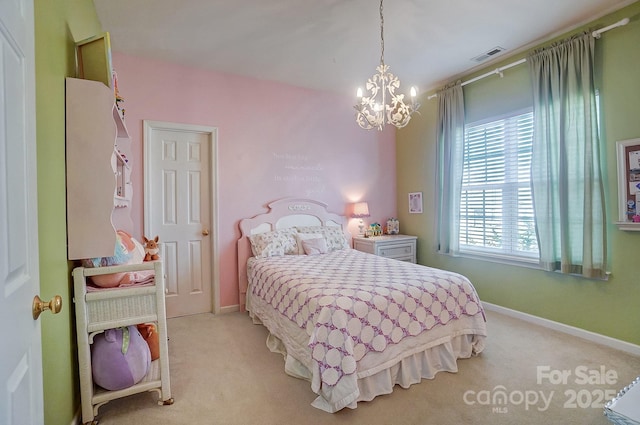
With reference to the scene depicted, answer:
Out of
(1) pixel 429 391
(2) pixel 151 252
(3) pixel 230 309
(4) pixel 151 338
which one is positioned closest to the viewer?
(1) pixel 429 391

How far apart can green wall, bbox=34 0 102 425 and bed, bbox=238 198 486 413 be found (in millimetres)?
1274

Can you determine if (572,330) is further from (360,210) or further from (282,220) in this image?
(282,220)

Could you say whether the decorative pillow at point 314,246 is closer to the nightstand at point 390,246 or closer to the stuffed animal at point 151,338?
the nightstand at point 390,246

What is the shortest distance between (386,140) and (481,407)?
3.72 meters

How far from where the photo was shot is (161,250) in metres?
3.42

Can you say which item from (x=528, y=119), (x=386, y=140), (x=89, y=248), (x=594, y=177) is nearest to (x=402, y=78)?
(x=386, y=140)

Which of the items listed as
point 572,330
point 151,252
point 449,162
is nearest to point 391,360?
point 151,252

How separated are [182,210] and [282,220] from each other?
1174 mm

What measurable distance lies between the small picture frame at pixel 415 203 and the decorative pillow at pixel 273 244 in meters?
1.92

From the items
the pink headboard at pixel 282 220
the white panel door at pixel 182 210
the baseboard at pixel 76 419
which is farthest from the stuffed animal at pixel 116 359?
the pink headboard at pixel 282 220

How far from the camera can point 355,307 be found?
196 centimetres

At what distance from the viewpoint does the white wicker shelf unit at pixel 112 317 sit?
1.73m

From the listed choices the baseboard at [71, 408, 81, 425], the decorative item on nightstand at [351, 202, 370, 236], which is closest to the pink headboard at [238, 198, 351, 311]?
the decorative item on nightstand at [351, 202, 370, 236]

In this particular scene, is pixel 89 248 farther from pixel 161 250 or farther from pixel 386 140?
pixel 386 140
